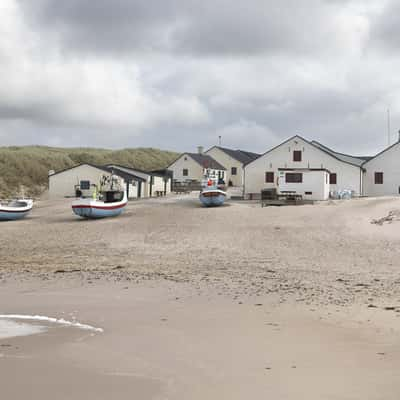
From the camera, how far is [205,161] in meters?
65.1

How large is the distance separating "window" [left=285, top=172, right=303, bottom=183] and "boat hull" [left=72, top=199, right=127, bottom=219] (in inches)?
481

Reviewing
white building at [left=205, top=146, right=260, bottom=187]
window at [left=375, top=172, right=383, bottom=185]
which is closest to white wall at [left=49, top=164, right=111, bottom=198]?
window at [left=375, top=172, right=383, bottom=185]

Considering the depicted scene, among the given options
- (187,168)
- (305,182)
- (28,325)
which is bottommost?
(28,325)

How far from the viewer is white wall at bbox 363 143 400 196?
4228 cm

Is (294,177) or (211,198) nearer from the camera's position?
(211,198)

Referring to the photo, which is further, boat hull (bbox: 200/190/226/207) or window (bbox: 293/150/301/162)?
window (bbox: 293/150/301/162)

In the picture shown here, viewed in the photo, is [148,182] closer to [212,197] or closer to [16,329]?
[212,197]

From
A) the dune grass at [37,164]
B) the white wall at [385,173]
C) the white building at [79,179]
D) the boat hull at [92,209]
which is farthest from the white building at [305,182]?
the dune grass at [37,164]

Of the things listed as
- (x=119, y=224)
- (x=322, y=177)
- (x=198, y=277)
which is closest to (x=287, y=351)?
(x=198, y=277)

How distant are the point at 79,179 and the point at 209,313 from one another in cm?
3859

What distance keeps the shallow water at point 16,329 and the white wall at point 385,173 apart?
3609cm

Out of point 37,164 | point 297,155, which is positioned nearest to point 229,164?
point 37,164

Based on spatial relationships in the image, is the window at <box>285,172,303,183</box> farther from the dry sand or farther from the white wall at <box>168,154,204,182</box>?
the white wall at <box>168,154,204,182</box>

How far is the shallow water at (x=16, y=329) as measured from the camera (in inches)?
366
